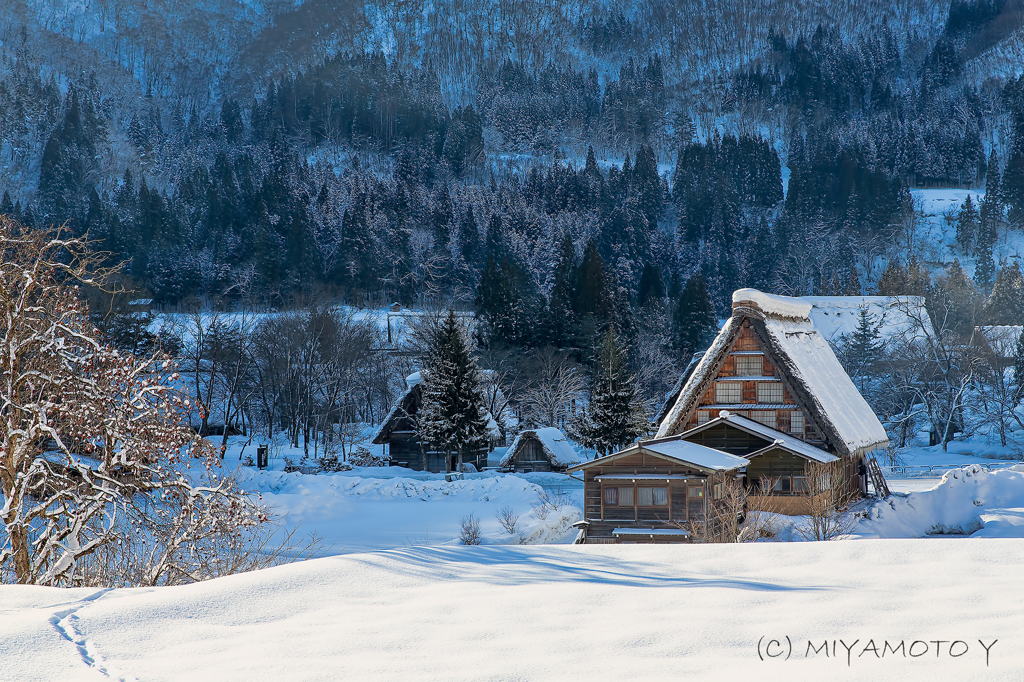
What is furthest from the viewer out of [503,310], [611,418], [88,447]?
[503,310]

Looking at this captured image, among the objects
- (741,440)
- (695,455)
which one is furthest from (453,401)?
(695,455)

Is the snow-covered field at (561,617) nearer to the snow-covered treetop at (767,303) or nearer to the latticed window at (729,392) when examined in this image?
the snow-covered treetop at (767,303)

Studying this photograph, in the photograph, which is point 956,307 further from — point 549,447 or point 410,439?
point 410,439

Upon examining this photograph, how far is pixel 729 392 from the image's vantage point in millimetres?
29547

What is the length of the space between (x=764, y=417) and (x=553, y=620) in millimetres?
25118

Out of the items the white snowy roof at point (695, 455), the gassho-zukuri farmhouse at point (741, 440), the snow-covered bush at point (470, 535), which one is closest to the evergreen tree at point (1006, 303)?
the gassho-zukuri farmhouse at point (741, 440)

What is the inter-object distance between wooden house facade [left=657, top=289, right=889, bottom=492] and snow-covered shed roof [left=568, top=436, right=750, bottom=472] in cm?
266

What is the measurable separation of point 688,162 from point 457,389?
98.1m

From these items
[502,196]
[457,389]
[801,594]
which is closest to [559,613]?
[801,594]

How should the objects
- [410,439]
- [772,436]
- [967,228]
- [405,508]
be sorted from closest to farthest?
[772,436] → [405,508] → [410,439] → [967,228]

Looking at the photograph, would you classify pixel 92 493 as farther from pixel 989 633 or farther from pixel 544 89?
pixel 544 89

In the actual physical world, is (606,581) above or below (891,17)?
below

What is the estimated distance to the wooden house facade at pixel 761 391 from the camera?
92.7 feet

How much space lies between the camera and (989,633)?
189 inches
